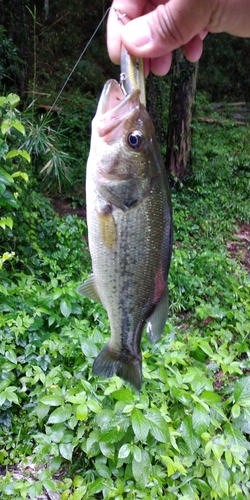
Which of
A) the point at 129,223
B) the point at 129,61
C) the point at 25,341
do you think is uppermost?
the point at 129,61

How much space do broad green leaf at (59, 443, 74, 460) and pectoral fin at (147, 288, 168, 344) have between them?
1288 mm

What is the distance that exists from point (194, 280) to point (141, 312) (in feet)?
11.1

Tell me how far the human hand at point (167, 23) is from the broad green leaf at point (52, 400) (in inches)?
73.6

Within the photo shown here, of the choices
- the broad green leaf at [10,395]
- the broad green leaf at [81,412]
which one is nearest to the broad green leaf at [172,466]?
the broad green leaf at [81,412]

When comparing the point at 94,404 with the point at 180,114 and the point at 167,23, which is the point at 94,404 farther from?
the point at 180,114

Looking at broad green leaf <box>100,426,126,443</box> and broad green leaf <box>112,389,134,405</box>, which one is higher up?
broad green leaf <box>112,389,134,405</box>

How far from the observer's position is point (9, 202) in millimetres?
2984

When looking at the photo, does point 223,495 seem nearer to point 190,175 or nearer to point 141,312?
point 141,312

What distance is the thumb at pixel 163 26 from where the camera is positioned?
1395mm

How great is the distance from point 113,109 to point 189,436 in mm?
1875

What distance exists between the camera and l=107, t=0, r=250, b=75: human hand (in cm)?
141

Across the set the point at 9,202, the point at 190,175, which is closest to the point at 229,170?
the point at 190,175

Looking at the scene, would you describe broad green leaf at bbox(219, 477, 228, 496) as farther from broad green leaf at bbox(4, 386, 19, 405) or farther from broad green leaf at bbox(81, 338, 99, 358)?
broad green leaf at bbox(4, 386, 19, 405)

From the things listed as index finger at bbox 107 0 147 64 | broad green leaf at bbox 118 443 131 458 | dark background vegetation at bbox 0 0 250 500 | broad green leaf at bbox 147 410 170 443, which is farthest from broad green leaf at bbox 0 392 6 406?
index finger at bbox 107 0 147 64
